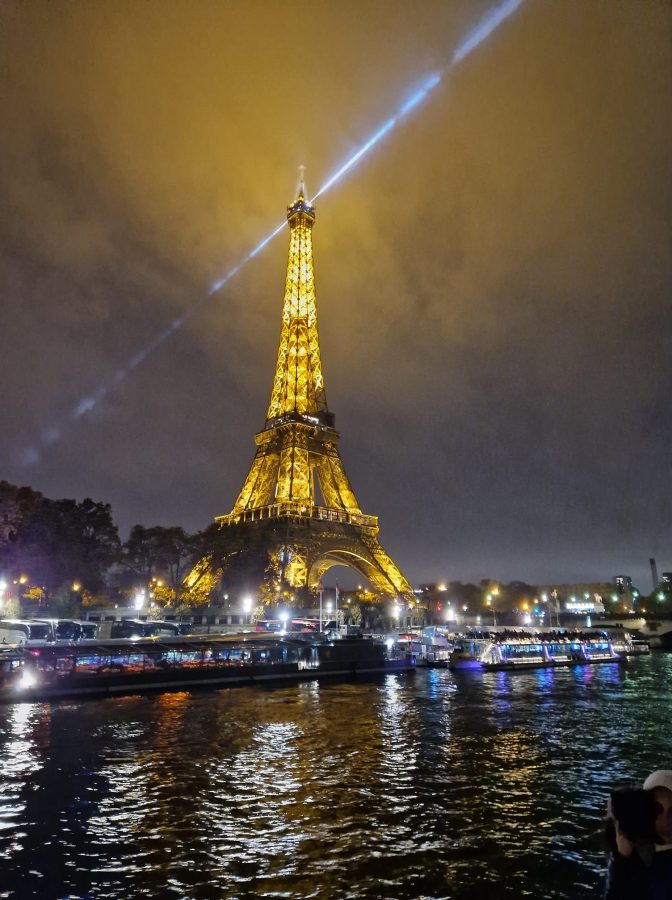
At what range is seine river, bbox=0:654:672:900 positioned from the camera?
9.32 meters

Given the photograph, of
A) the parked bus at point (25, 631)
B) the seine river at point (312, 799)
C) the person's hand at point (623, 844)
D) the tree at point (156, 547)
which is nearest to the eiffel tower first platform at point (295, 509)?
the tree at point (156, 547)

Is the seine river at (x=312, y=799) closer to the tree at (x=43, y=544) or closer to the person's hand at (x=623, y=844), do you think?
the person's hand at (x=623, y=844)

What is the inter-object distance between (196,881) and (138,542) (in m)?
78.7

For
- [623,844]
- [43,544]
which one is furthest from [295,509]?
[623,844]

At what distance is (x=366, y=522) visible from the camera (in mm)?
74625

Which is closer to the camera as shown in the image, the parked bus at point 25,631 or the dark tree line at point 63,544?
the parked bus at point 25,631

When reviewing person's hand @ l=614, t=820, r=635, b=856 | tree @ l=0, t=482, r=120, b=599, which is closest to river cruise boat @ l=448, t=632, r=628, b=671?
tree @ l=0, t=482, r=120, b=599

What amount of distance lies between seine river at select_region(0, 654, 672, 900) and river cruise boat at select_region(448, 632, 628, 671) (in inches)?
919

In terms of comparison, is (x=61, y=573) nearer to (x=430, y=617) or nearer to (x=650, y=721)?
(x=650, y=721)

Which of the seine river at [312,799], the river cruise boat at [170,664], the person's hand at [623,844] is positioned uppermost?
the person's hand at [623,844]

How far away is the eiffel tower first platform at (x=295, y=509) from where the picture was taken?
6469 centimetres

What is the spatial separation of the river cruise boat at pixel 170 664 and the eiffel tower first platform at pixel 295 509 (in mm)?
20186

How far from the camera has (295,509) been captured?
65.9 m

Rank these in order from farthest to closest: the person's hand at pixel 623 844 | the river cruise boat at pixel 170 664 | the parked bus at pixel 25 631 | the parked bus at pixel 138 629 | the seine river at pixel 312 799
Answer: the parked bus at pixel 138 629, the parked bus at pixel 25 631, the river cruise boat at pixel 170 664, the seine river at pixel 312 799, the person's hand at pixel 623 844
